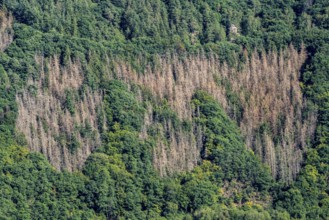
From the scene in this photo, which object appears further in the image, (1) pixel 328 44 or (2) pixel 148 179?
(1) pixel 328 44

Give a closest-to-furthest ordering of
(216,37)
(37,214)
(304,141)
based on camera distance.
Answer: (37,214)
(304,141)
(216,37)

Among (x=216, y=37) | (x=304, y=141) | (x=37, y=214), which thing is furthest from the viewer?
(x=216, y=37)

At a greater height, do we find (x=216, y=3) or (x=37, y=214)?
(x=216, y=3)

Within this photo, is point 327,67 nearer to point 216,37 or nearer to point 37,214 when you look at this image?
point 216,37

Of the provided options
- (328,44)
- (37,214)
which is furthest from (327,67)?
(37,214)

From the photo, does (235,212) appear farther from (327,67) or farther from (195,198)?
(327,67)

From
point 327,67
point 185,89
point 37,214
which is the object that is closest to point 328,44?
point 327,67
